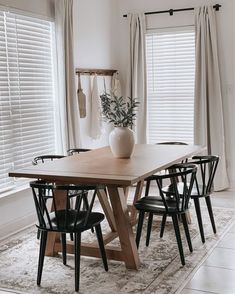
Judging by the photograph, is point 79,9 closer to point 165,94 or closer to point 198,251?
point 165,94

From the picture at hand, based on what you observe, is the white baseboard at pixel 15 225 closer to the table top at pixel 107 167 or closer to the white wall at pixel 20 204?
the white wall at pixel 20 204

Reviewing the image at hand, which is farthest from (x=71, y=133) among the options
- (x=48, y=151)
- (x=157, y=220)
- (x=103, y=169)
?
(x=103, y=169)

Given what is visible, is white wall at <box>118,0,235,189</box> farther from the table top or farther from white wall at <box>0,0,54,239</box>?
white wall at <box>0,0,54,239</box>

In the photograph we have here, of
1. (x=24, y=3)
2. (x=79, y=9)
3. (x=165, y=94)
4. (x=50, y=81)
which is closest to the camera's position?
(x=24, y=3)

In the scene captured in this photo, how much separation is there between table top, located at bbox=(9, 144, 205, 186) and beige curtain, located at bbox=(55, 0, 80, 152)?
0.74m

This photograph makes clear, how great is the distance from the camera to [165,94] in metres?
6.25

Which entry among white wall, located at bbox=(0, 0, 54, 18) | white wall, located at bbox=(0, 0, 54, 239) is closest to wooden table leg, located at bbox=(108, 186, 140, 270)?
white wall, located at bbox=(0, 0, 54, 239)

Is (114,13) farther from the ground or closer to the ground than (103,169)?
farther from the ground

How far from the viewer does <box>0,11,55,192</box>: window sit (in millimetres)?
4359

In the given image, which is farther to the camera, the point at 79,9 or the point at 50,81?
the point at 79,9

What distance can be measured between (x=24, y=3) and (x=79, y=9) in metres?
1.14

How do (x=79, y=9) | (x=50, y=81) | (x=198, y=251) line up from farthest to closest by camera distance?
(x=79, y=9) < (x=50, y=81) < (x=198, y=251)

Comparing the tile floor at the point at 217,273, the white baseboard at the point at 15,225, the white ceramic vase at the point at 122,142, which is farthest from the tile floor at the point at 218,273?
the white baseboard at the point at 15,225

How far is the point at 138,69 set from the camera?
6207 millimetres
